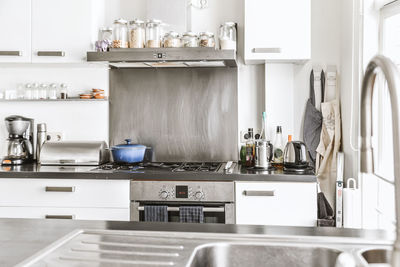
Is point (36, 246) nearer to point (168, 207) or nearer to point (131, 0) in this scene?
point (168, 207)

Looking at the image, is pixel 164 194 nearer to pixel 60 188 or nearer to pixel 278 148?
pixel 60 188

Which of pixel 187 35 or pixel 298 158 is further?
pixel 187 35

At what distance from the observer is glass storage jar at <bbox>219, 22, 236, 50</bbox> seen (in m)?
2.89

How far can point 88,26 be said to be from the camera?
2977mm

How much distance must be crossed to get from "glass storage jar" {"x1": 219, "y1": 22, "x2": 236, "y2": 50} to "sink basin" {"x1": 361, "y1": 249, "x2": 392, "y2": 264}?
2.02 metres

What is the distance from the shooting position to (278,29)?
111 inches

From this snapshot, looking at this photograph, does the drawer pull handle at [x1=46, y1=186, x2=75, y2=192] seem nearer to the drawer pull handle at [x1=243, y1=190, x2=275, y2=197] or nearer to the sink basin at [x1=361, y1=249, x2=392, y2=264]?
the drawer pull handle at [x1=243, y1=190, x2=275, y2=197]

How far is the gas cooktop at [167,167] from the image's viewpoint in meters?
2.75

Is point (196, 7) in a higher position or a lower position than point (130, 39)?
higher

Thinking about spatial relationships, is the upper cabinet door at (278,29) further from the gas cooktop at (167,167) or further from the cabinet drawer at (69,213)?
the cabinet drawer at (69,213)

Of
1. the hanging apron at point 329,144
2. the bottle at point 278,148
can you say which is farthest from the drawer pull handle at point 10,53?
the hanging apron at point 329,144

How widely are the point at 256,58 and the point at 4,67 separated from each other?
2.04m

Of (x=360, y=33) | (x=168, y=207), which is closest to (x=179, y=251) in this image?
(x=168, y=207)

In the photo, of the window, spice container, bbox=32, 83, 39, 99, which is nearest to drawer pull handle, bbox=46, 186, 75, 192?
spice container, bbox=32, 83, 39, 99
